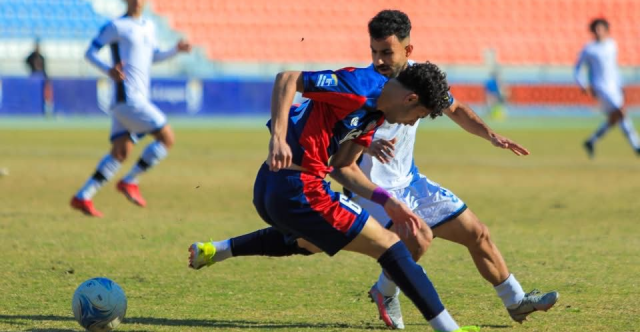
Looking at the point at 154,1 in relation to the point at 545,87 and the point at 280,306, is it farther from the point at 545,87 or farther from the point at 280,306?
the point at 280,306

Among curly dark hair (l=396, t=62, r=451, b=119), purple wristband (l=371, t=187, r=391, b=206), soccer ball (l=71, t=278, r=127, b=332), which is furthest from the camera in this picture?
soccer ball (l=71, t=278, r=127, b=332)

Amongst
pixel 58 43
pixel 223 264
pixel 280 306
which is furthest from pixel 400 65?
pixel 58 43

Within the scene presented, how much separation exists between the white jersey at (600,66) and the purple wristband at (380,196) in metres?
14.4

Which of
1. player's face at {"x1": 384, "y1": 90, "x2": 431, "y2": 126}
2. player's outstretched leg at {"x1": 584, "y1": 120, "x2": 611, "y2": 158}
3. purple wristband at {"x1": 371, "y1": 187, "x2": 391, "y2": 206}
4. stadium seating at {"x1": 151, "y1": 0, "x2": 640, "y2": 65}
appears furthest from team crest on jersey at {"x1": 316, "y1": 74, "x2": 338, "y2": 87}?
stadium seating at {"x1": 151, "y1": 0, "x2": 640, "y2": 65}

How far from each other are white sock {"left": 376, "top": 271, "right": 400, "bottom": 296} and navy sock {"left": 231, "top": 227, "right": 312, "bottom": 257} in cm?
51

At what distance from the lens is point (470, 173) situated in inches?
649

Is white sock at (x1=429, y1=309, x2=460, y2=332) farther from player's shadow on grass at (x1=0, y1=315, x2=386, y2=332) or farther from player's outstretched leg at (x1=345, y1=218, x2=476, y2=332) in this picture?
player's shadow on grass at (x1=0, y1=315, x2=386, y2=332)

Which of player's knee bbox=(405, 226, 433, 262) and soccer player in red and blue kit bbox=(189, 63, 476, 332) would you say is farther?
player's knee bbox=(405, 226, 433, 262)

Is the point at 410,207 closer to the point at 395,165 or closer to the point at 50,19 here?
the point at 395,165

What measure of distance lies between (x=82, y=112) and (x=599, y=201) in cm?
2082

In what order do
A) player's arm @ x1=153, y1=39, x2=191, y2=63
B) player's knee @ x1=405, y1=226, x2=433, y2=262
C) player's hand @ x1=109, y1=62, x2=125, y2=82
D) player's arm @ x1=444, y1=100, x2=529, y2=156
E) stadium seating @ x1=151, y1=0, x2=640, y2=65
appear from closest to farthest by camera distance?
player's knee @ x1=405, y1=226, x2=433, y2=262, player's arm @ x1=444, y1=100, x2=529, y2=156, player's hand @ x1=109, y1=62, x2=125, y2=82, player's arm @ x1=153, y1=39, x2=191, y2=63, stadium seating @ x1=151, y1=0, x2=640, y2=65

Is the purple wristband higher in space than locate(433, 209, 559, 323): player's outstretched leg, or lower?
higher

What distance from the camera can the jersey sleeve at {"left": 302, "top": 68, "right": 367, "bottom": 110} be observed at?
5.12 meters

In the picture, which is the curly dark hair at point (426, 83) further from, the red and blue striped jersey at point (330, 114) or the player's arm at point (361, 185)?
the player's arm at point (361, 185)
